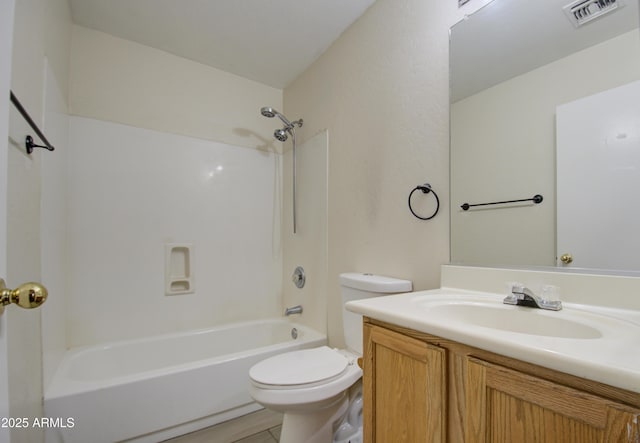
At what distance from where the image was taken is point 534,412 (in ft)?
1.66

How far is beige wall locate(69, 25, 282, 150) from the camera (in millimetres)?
1808

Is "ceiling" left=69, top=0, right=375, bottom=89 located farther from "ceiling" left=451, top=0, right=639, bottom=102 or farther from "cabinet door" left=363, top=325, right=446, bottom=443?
"cabinet door" left=363, top=325, right=446, bottom=443

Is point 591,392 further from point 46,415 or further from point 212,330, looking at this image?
point 212,330

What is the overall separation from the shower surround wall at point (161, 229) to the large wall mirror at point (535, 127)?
1.66 meters

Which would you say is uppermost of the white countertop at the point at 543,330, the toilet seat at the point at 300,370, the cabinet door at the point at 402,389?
the white countertop at the point at 543,330

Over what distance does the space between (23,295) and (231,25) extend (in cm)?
186

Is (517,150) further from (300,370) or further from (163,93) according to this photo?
(163,93)

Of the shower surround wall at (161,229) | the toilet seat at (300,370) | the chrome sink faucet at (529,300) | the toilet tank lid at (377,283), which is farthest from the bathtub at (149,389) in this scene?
the chrome sink faucet at (529,300)

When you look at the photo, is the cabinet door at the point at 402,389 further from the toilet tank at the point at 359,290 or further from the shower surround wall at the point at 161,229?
the shower surround wall at the point at 161,229

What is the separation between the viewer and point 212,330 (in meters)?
2.09

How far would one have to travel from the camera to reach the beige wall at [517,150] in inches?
34.1

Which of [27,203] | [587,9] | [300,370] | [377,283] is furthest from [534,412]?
[27,203]

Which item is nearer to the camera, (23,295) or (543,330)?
(23,295)

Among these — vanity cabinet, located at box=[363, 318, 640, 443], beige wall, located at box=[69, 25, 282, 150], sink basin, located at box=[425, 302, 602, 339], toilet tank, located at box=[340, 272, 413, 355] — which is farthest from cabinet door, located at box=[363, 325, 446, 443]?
beige wall, located at box=[69, 25, 282, 150]
